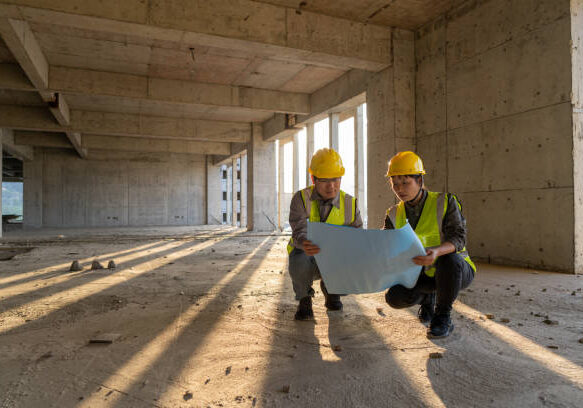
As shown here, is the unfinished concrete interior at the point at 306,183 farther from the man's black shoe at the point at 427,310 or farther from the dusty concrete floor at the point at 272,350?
the man's black shoe at the point at 427,310

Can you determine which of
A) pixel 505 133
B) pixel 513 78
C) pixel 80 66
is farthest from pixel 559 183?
pixel 80 66

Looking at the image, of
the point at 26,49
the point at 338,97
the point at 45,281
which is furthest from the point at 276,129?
the point at 45,281

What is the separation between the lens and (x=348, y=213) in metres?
3.32

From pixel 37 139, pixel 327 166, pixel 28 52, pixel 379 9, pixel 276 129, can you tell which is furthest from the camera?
pixel 37 139

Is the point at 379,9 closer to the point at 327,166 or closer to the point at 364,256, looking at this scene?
the point at 327,166

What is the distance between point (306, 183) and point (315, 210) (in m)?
12.3

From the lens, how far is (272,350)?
263 cm

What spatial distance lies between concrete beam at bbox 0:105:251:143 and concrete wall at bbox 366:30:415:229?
30.8 feet

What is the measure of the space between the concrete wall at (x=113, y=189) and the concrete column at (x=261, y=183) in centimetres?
962

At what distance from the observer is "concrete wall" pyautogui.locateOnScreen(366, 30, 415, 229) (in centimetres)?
826

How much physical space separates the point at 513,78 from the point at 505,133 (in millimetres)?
863

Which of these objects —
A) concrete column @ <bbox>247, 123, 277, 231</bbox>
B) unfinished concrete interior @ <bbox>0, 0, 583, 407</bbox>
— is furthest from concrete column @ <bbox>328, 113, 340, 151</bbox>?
concrete column @ <bbox>247, 123, 277, 231</bbox>

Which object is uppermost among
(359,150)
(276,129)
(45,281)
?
(276,129)

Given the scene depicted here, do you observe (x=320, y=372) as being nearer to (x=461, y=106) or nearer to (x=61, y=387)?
(x=61, y=387)
